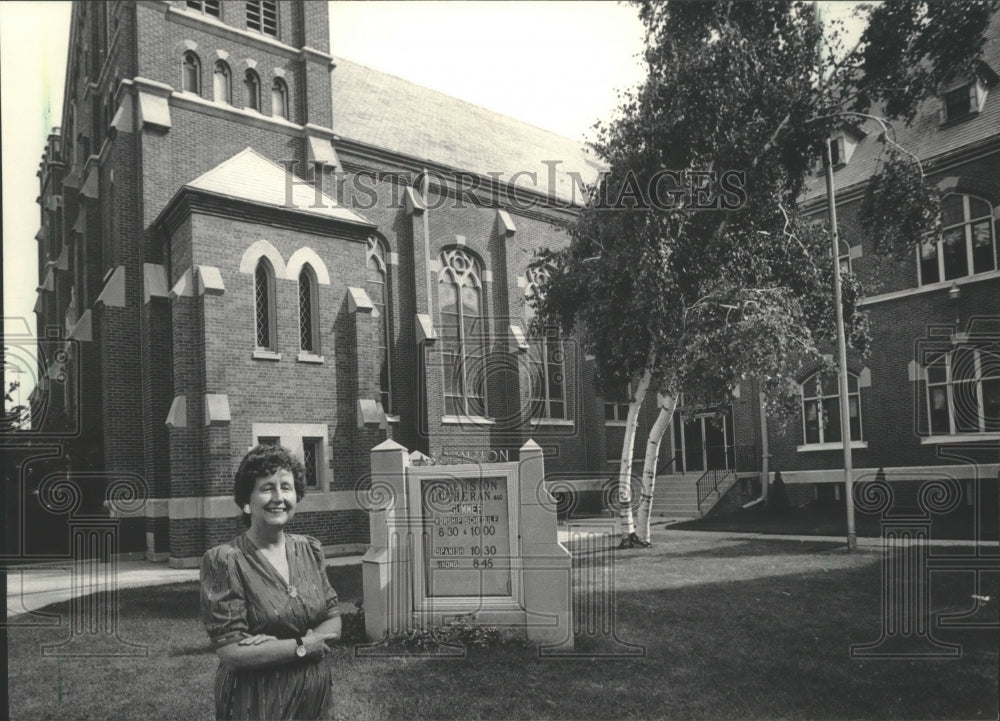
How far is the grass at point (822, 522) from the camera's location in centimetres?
1220

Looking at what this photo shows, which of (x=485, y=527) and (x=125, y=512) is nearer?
(x=485, y=527)

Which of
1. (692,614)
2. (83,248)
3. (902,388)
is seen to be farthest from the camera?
(83,248)

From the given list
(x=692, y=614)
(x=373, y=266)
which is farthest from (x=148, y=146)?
(x=692, y=614)

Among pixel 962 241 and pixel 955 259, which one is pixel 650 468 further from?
pixel 962 241

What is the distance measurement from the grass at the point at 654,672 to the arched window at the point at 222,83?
500 inches

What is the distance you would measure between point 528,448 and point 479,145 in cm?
1707

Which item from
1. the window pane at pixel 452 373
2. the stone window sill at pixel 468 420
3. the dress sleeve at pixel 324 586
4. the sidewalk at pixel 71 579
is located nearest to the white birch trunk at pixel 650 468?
the sidewalk at pixel 71 579

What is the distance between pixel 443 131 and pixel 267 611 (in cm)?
2086

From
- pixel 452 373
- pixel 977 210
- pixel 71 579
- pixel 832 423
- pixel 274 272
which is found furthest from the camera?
pixel 452 373

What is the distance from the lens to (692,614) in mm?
7965

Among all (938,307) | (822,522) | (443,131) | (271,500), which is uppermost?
(443,131)

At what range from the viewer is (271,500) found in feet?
10.4

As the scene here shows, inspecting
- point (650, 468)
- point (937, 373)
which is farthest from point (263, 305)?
point (937, 373)

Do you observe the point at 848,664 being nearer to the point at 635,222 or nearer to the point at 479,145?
the point at 635,222
